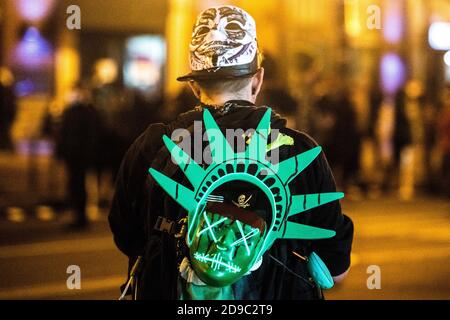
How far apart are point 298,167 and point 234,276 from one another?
38 cm

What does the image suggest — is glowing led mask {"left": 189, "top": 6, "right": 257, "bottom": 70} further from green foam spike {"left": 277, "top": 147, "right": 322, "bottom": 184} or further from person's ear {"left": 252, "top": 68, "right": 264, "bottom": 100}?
green foam spike {"left": 277, "top": 147, "right": 322, "bottom": 184}

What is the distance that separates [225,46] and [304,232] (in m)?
0.61

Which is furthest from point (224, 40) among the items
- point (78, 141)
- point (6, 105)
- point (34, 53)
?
point (34, 53)

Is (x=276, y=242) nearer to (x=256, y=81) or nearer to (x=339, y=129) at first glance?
(x=256, y=81)

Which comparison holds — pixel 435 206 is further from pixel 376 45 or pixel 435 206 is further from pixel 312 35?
pixel 312 35

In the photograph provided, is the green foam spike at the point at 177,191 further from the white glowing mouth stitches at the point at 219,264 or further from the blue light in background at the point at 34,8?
the blue light in background at the point at 34,8

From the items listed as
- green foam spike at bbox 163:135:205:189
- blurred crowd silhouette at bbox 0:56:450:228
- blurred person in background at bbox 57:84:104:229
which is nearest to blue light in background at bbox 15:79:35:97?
blurred crowd silhouette at bbox 0:56:450:228

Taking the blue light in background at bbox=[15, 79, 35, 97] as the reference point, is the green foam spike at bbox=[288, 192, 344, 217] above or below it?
above

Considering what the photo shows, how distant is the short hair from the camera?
9.66 feet

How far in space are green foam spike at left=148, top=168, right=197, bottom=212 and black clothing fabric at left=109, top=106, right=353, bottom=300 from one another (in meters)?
0.04

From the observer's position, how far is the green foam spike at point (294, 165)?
284 centimetres

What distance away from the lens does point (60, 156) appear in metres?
12.8

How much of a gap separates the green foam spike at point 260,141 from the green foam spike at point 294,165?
0.06 m
